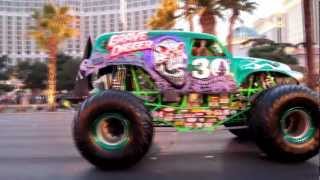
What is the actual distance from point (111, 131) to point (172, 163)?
1.05 m

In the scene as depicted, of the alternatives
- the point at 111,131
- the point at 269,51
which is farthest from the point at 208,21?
the point at 269,51

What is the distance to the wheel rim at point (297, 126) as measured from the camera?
8.33 m

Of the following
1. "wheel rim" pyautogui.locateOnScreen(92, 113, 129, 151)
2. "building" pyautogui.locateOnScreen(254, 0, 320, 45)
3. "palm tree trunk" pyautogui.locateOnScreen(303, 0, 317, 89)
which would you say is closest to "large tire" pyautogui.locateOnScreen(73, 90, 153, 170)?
"wheel rim" pyautogui.locateOnScreen(92, 113, 129, 151)

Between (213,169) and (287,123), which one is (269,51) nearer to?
(287,123)

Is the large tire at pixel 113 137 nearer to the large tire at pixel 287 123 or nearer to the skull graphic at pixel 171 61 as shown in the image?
the skull graphic at pixel 171 61

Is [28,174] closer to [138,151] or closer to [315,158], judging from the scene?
[138,151]

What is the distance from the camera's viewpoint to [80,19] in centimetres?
6419

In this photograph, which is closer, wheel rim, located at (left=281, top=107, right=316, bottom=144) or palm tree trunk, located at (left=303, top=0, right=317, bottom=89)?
wheel rim, located at (left=281, top=107, right=316, bottom=144)

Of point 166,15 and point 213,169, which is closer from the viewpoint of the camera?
point 213,169

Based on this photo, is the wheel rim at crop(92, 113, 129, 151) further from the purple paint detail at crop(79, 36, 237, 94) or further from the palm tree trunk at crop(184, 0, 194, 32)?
the palm tree trunk at crop(184, 0, 194, 32)

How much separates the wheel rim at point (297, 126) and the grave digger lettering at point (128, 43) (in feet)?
8.03

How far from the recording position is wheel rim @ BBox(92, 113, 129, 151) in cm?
801

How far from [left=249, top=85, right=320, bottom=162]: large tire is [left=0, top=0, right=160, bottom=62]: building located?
87.8 ft

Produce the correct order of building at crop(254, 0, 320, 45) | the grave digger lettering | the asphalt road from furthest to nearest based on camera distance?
1. building at crop(254, 0, 320, 45)
2. the grave digger lettering
3. the asphalt road
